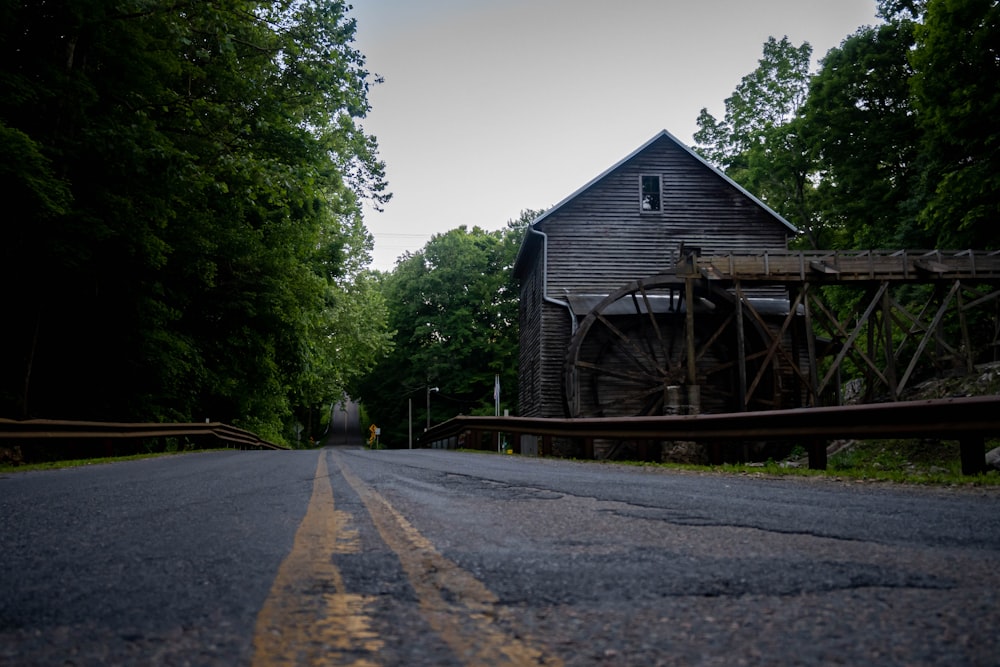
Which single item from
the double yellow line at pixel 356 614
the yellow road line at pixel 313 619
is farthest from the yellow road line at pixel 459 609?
the yellow road line at pixel 313 619

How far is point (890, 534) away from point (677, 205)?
24.1 m

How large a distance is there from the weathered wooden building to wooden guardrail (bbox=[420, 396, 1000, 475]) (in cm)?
1183

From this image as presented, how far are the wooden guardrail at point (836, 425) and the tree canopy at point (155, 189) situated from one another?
309 inches

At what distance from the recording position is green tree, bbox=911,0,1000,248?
22953 millimetres

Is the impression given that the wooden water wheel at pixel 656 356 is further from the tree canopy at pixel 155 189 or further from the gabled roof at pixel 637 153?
the tree canopy at pixel 155 189

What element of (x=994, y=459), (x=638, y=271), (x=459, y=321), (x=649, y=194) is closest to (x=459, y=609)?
(x=994, y=459)

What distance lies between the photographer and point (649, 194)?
2669 centimetres

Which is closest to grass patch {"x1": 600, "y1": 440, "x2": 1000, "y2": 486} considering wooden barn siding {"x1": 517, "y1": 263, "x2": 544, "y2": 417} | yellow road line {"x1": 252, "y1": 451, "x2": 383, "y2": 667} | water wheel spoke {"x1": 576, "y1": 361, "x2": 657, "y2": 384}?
water wheel spoke {"x1": 576, "y1": 361, "x2": 657, "y2": 384}

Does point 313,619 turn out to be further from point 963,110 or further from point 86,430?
point 963,110

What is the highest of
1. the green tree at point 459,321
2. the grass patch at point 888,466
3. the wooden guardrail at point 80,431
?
the green tree at point 459,321

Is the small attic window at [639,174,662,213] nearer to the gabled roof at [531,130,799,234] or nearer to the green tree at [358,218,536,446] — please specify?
the gabled roof at [531,130,799,234]

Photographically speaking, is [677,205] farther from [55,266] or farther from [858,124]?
[55,266]

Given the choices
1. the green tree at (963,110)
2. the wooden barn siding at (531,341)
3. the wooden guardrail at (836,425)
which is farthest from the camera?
the wooden barn siding at (531,341)

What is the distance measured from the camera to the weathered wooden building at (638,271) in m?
24.8
